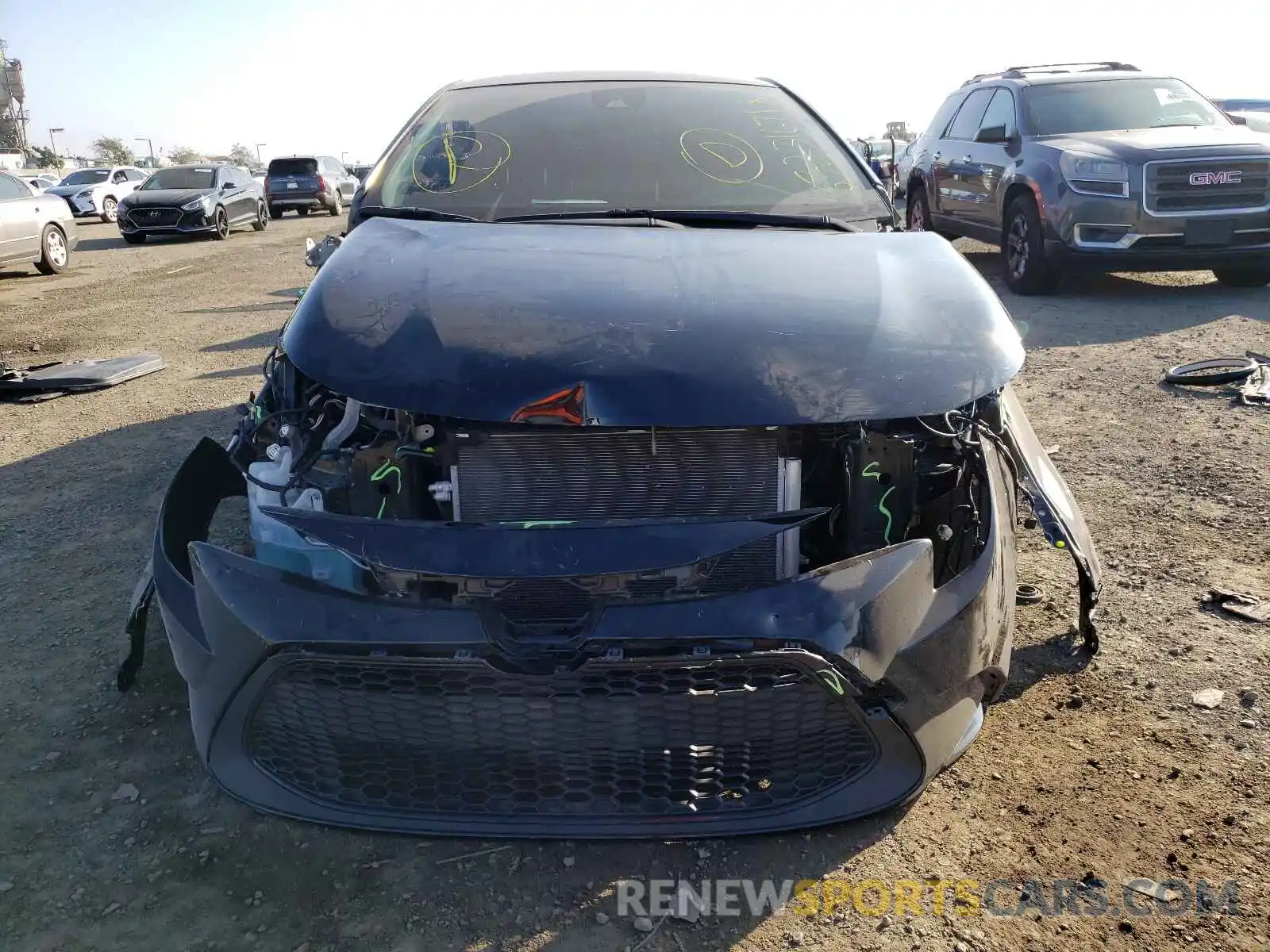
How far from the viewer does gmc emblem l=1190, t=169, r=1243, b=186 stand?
7.82 m

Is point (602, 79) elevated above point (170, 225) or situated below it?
above

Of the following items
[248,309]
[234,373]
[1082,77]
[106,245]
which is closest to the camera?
[234,373]

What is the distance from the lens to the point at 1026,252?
8742 millimetres

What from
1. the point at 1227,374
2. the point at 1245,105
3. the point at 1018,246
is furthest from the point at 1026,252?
the point at 1245,105

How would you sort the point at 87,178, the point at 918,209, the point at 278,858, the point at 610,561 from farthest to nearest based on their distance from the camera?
the point at 87,178 → the point at 918,209 → the point at 278,858 → the point at 610,561

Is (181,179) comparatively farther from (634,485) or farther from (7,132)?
(7,132)

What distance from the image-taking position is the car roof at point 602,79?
4047mm

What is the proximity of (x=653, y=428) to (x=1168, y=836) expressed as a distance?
150 cm

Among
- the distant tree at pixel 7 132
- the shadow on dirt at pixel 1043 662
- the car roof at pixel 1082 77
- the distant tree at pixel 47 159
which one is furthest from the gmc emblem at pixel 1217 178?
the distant tree at pixel 7 132

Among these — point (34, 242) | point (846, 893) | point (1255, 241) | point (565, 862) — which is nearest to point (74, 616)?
point (565, 862)

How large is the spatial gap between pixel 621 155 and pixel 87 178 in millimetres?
26660

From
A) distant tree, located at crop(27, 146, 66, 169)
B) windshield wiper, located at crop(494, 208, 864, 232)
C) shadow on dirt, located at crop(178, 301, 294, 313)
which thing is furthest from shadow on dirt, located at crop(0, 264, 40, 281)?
distant tree, located at crop(27, 146, 66, 169)

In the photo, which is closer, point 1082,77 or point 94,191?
point 1082,77

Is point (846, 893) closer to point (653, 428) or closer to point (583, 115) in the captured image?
point (653, 428)
